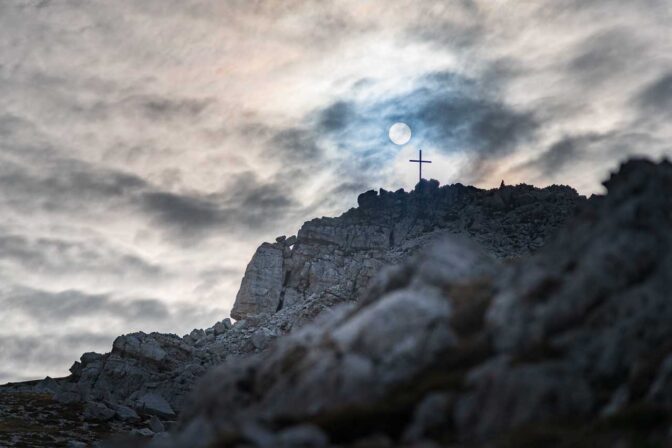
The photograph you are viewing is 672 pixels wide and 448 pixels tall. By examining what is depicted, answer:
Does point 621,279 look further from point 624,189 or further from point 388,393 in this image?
point 388,393

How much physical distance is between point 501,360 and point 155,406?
138741 mm

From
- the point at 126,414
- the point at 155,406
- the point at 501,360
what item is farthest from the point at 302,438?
the point at 155,406

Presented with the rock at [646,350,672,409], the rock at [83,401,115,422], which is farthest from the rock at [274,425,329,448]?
the rock at [83,401,115,422]

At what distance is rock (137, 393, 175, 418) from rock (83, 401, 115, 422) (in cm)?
931

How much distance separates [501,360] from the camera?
140 ft

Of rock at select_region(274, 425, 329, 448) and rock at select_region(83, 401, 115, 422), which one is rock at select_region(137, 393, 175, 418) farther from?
rock at select_region(274, 425, 329, 448)

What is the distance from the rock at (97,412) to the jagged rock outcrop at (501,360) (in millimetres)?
113665

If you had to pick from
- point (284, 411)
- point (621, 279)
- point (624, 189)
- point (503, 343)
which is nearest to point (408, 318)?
point (503, 343)

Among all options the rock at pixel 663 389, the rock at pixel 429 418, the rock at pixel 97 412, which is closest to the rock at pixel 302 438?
the rock at pixel 429 418

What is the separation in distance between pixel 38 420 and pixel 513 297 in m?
140

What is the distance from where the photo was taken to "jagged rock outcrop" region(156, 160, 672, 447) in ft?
129

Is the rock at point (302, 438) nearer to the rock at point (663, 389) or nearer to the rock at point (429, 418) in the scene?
the rock at point (429, 418)

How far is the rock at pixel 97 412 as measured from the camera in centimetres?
15738

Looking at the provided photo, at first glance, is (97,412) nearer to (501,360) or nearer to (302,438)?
(302,438)
